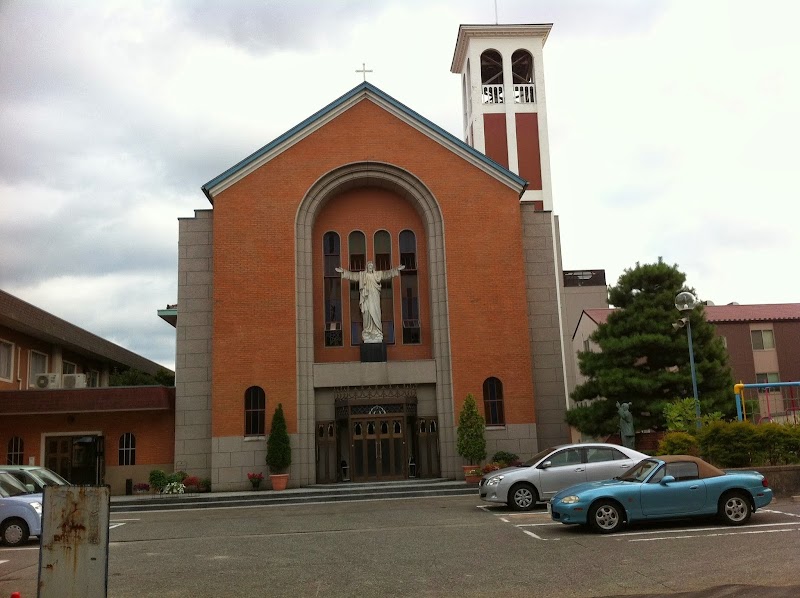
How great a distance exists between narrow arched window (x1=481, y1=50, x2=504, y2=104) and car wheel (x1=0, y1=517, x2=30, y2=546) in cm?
3244

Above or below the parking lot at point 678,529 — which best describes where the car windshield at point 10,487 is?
above

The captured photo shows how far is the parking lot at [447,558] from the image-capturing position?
9656 mm

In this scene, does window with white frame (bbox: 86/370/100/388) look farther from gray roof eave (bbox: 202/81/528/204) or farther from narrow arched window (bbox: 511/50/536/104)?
narrow arched window (bbox: 511/50/536/104)

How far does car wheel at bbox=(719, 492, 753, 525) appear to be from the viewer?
13406mm

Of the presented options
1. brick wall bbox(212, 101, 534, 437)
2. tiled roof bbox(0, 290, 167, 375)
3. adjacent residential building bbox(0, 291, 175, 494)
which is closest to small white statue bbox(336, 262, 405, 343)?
brick wall bbox(212, 101, 534, 437)

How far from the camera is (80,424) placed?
2911 centimetres

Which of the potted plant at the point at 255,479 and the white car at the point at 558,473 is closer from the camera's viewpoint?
the white car at the point at 558,473

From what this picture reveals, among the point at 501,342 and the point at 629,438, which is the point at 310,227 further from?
the point at 629,438

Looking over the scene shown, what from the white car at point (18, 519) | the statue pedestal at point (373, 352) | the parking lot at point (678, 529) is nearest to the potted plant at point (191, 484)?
the statue pedestal at point (373, 352)

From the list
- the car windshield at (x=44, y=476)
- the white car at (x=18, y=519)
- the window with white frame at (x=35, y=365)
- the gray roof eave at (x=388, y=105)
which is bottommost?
the white car at (x=18, y=519)

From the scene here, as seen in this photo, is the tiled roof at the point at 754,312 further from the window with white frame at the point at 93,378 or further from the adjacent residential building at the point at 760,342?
the window with white frame at the point at 93,378

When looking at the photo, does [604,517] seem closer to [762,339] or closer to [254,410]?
[254,410]

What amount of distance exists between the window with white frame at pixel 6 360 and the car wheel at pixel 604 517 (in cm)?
2463

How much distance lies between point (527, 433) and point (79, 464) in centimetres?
1604
